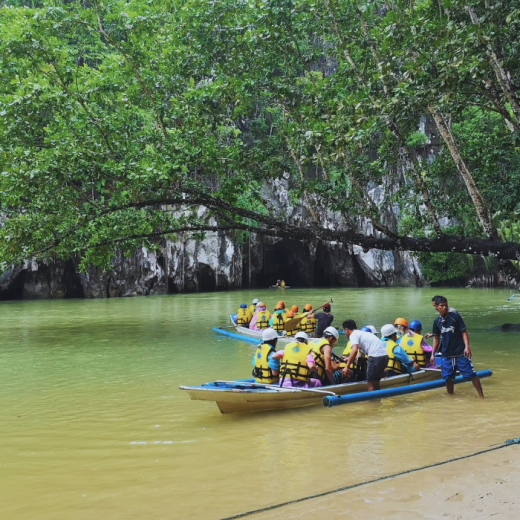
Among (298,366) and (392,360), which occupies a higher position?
(298,366)

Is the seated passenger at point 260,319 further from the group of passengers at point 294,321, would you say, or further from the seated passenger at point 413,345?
the seated passenger at point 413,345

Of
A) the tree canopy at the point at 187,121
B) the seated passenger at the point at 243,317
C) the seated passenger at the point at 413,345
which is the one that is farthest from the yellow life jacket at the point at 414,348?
the seated passenger at the point at 243,317

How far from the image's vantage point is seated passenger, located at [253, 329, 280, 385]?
7.02 m

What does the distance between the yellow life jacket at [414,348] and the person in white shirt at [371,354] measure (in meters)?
0.97

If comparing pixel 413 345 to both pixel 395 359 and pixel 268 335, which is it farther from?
pixel 268 335

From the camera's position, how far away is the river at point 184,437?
4.13m

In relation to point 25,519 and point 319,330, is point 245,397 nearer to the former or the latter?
point 25,519

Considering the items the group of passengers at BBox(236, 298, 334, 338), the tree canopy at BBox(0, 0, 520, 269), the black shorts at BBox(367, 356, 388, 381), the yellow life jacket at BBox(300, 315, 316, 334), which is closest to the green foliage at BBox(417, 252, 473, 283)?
the tree canopy at BBox(0, 0, 520, 269)

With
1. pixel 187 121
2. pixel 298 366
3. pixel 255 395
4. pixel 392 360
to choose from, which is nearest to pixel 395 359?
pixel 392 360

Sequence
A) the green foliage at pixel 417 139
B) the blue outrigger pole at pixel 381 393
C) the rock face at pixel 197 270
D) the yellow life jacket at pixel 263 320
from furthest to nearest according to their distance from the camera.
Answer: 1. the rock face at pixel 197 270
2. the green foliage at pixel 417 139
3. the yellow life jacket at pixel 263 320
4. the blue outrigger pole at pixel 381 393

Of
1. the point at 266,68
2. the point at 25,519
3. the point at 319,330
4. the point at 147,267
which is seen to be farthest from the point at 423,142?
the point at 25,519

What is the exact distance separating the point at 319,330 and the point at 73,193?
6960 mm

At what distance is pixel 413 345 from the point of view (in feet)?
26.8

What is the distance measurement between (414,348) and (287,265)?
117 feet
